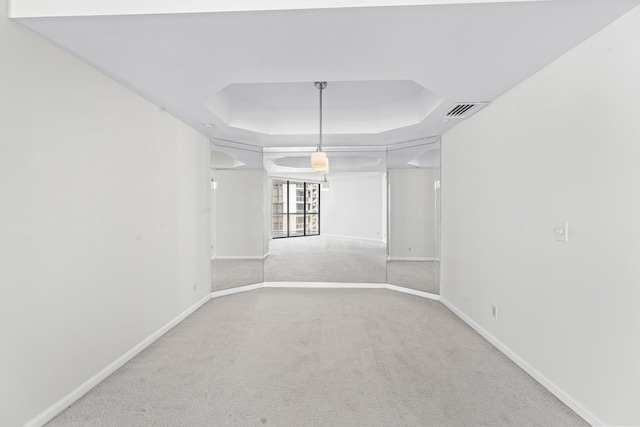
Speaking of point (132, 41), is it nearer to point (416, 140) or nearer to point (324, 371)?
point (324, 371)

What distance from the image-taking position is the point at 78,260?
2168 millimetres

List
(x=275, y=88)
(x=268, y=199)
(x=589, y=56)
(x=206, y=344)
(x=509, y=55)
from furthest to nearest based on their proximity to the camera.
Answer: (x=268, y=199) < (x=275, y=88) < (x=206, y=344) < (x=509, y=55) < (x=589, y=56)

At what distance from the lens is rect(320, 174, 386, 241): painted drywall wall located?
10047mm

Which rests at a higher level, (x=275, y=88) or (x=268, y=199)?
(x=275, y=88)

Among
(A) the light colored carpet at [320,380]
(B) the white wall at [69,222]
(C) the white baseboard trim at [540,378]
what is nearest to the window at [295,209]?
(A) the light colored carpet at [320,380]

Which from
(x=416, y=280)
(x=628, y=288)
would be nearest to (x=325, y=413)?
(x=628, y=288)

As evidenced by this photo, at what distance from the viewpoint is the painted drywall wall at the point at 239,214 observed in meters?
4.70

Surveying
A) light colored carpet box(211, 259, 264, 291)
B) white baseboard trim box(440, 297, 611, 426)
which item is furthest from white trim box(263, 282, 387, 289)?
white baseboard trim box(440, 297, 611, 426)

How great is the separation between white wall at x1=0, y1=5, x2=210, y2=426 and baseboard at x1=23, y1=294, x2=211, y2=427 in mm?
34

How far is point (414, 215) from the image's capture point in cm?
499

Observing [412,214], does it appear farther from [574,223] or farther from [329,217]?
[329,217]

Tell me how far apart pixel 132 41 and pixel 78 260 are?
156 centimetres

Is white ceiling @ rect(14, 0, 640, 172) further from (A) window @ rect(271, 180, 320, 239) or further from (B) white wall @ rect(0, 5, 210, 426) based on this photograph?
(A) window @ rect(271, 180, 320, 239)

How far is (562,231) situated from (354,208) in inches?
350
